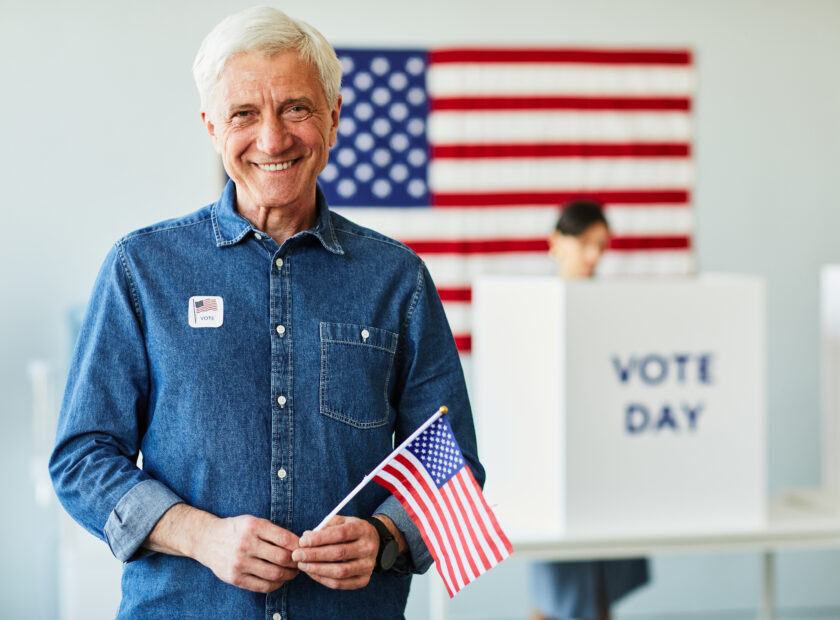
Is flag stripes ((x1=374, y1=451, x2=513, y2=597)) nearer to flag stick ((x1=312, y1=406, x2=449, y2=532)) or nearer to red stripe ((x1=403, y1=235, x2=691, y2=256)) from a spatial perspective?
flag stick ((x1=312, y1=406, x2=449, y2=532))

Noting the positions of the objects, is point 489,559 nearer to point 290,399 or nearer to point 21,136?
point 290,399

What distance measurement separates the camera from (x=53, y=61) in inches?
150

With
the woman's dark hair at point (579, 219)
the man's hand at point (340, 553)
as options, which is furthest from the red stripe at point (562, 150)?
the man's hand at point (340, 553)

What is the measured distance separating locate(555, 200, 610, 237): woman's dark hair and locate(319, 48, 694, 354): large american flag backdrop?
904 millimetres

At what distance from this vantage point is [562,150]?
13.5ft

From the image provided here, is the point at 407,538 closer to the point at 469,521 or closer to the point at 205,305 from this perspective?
the point at 469,521

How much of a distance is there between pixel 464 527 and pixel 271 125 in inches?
21.3

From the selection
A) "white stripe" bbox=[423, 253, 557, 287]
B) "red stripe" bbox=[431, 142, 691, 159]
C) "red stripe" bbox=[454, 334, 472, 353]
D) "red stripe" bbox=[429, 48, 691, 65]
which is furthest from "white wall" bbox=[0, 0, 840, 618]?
"red stripe" bbox=[454, 334, 472, 353]

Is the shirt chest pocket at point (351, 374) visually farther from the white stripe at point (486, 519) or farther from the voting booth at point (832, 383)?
the voting booth at point (832, 383)

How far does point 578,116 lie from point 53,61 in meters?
2.19

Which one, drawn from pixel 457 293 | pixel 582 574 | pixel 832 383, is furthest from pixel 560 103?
pixel 582 574

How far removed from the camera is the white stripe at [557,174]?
405 cm

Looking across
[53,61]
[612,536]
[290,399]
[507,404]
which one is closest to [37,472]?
[53,61]

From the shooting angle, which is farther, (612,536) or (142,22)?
(142,22)
